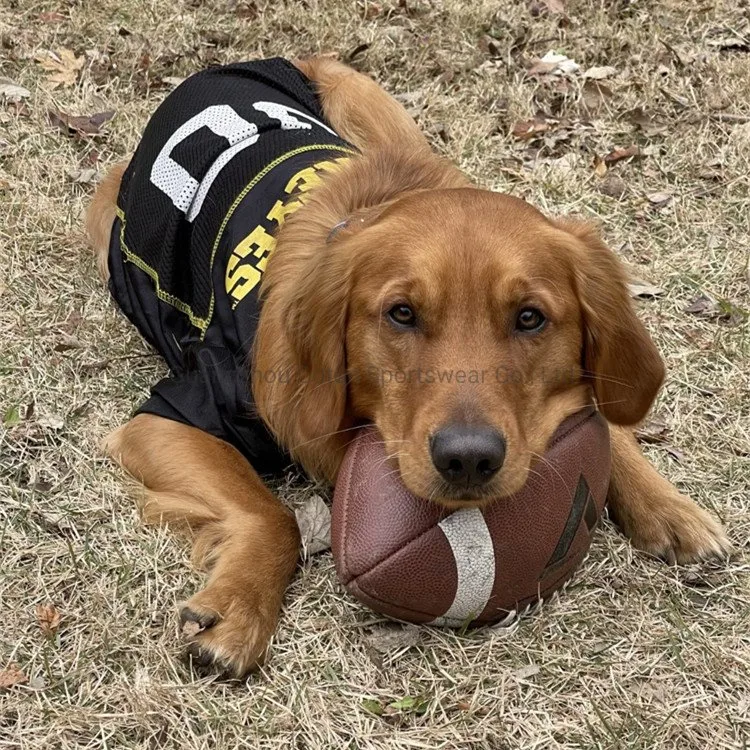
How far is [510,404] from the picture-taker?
8.73 ft

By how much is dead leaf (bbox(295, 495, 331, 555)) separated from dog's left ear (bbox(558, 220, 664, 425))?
1021mm

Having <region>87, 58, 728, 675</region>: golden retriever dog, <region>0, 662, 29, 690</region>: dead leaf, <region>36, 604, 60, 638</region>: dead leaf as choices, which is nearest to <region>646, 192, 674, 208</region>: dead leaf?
<region>87, 58, 728, 675</region>: golden retriever dog

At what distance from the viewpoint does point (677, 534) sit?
325 centimetres

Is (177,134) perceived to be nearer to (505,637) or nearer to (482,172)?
Answer: (482,172)

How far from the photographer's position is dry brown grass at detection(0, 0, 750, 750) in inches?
106

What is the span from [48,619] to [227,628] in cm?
58

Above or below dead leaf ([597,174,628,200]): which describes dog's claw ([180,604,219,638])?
below

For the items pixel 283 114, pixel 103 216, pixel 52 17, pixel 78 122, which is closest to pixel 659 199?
pixel 283 114

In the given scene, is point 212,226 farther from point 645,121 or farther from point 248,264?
point 645,121

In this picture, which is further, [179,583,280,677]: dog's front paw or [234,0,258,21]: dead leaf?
[234,0,258,21]: dead leaf

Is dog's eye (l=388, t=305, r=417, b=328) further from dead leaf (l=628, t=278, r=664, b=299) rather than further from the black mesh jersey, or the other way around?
dead leaf (l=628, t=278, r=664, b=299)

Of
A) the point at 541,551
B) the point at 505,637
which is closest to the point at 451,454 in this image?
the point at 541,551

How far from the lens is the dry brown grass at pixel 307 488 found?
2701 mm

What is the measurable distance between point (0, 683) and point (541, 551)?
1.58m
